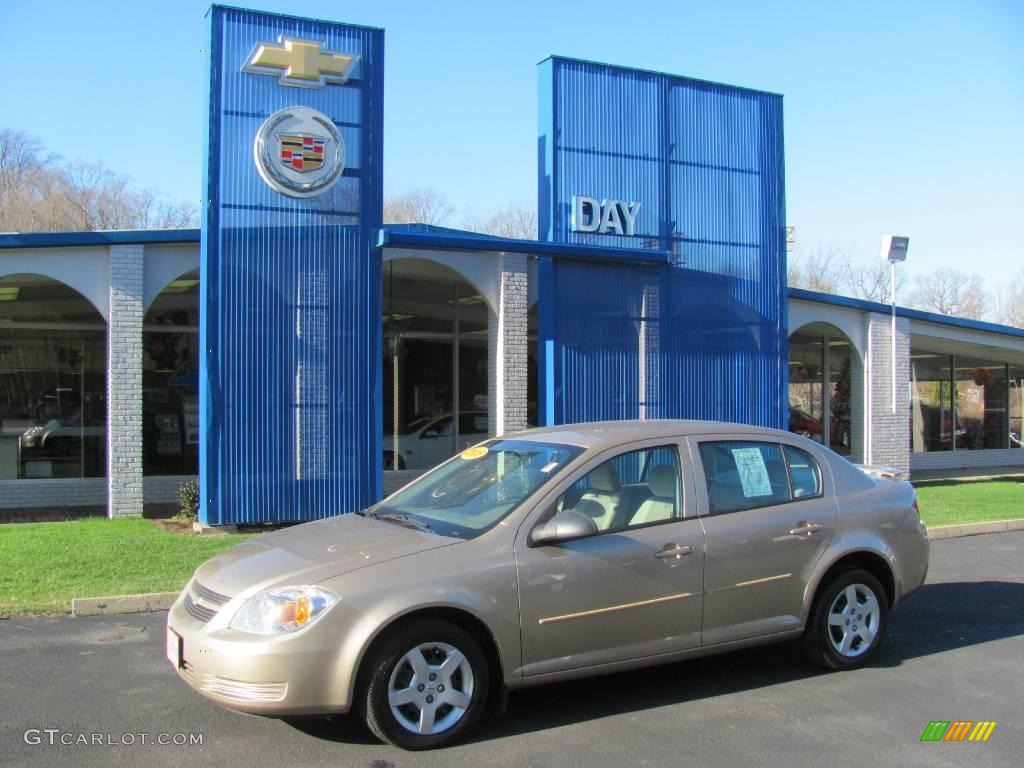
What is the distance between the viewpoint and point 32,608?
7602 millimetres

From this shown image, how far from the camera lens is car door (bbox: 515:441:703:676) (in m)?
5.04

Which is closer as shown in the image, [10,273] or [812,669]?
[812,669]

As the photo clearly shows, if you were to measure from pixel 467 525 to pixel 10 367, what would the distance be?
11778mm

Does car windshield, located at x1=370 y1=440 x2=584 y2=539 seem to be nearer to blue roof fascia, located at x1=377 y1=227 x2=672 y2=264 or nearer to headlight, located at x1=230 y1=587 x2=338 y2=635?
headlight, located at x1=230 y1=587 x2=338 y2=635

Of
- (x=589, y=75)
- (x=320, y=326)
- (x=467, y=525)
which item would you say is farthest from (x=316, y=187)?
(x=467, y=525)

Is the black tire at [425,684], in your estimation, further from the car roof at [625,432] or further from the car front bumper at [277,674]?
the car roof at [625,432]

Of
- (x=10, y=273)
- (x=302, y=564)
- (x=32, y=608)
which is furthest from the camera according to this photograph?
(x=10, y=273)

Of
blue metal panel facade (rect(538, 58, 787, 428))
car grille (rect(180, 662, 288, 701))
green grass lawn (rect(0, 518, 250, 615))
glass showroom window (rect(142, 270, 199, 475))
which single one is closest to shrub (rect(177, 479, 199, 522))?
green grass lawn (rect(0, 518, 250, 615))

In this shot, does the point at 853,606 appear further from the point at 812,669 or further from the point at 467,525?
the point at 467,525

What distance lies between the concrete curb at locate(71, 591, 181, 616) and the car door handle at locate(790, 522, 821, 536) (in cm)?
499

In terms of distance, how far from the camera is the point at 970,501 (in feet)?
50.8

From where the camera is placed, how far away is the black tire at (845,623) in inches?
238

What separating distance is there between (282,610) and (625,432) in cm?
233

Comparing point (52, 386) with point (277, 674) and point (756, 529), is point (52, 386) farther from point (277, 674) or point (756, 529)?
point (756, 529)
